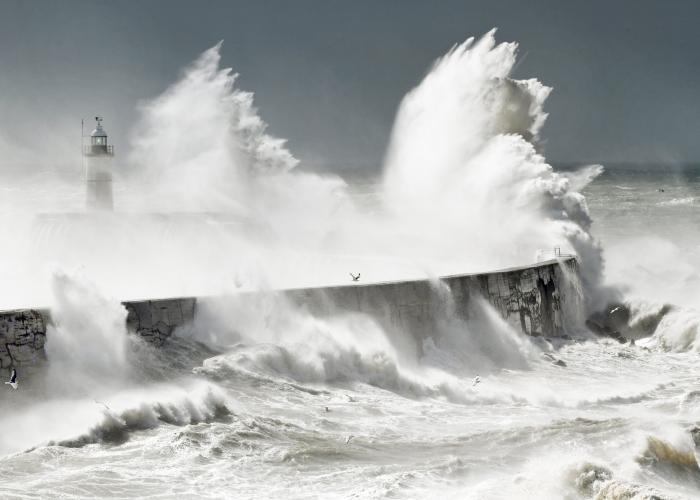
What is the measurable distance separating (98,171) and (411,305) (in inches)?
455

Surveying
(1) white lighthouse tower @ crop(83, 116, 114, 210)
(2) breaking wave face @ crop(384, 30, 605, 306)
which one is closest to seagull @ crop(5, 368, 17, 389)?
(2) breaking wave face @ crop(384, 30, 605, 306)

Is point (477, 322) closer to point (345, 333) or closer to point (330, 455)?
point (345, 333)

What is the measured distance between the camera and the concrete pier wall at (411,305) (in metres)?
10.1

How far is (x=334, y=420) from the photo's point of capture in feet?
33.8

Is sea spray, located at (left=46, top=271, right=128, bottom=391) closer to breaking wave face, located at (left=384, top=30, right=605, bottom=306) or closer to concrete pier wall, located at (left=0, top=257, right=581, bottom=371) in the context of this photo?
concrete pier wall, located at (left=0, top=257, right=581, bottom=371)

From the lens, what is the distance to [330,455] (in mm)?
9047

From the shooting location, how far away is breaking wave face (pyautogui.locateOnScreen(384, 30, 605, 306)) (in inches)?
821

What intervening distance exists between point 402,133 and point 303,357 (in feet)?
48.1

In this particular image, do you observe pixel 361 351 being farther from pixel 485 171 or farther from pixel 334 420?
pixel 485 171

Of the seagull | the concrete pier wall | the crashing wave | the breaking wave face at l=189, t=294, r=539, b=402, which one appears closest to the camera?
the crashing wave

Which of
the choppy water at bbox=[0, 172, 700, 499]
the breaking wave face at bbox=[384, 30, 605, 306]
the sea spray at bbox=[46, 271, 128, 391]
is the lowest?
the choppy water at bbox=[0, 172, 700, 499]

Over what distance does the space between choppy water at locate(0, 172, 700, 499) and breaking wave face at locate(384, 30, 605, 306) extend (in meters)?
5.97

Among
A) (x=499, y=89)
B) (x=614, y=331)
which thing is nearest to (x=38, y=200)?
(x=499, y=89)

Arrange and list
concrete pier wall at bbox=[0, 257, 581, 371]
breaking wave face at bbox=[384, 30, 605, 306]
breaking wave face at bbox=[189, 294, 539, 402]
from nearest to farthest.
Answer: concrete pier wall at bbox=[0, 257, 581, 371] → breaking wave face at bbox=[189, 294, 539, 402] → breaking wave face at bbox=[384, 30, 605, 306]
